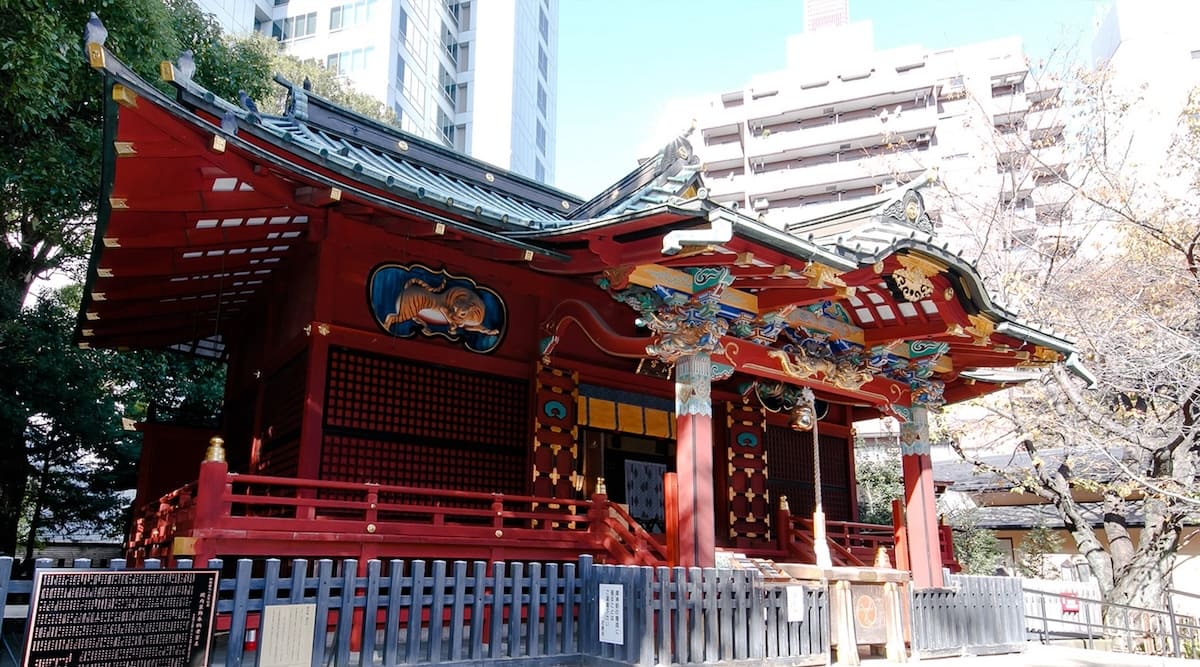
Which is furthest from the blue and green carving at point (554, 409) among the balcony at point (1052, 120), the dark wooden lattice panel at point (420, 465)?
the balcony at point (1052, 120)

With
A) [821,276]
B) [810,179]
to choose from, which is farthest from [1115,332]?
[810,179]

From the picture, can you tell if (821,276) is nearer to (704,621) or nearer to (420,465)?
(704,621)

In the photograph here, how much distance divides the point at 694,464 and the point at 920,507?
4.83m

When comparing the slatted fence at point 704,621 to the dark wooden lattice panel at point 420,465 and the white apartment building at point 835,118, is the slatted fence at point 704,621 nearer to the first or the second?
the dark wooden lattice panel at point 420,465

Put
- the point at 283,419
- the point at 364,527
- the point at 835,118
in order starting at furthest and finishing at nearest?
the point at 835,118, the point at 283,419, the point at 364,527

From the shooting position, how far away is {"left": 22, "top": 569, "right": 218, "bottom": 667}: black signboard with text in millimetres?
5086

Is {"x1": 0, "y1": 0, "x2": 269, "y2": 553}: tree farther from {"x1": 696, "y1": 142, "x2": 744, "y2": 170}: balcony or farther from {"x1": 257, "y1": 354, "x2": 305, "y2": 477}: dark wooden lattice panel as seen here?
{"x1": 696, "y1": 142, "x2": 744, "y2": 170}: balcony

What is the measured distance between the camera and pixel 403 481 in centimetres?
1007

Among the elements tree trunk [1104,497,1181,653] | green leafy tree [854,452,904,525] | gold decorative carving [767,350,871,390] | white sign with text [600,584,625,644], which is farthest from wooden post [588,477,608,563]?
green leafy tree [854,452,904,525]

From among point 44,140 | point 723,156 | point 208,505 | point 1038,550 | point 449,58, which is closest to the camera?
point 208,505

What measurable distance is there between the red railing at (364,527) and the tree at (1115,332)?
9.23 meters

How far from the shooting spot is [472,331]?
35.5 feet

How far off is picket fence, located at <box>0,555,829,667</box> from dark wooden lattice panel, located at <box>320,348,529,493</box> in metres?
1.72

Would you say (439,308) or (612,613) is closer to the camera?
(612,613)
